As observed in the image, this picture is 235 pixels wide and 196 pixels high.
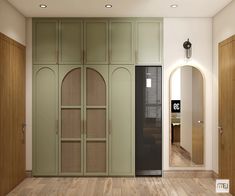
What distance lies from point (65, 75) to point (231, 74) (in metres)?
2.57

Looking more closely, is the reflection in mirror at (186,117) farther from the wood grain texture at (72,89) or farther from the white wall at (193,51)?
the wood grain texture at (72,89)

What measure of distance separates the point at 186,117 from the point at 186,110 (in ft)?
0.38

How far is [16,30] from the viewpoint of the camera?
181 inches

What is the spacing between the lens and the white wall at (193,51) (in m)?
5.06

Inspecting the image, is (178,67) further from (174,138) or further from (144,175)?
(144,175)

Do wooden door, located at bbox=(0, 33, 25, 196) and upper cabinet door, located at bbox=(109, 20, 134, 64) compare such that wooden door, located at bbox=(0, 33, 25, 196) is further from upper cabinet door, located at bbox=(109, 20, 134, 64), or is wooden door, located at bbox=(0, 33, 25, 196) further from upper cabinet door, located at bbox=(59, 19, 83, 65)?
upper cabinet door, located at bbox=(109, 20, 134, 64)

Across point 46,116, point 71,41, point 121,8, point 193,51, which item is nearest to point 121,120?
point 46,116

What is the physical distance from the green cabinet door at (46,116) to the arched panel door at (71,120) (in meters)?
0.11

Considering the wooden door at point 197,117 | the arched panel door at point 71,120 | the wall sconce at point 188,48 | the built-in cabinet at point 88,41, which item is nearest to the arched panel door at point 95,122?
the arched panel door at point 71,120

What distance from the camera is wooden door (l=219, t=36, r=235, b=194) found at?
4.13 meters

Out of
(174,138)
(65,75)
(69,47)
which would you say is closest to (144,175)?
(174,138)

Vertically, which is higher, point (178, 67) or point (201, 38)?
point (201, 38)

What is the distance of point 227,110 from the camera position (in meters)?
4.34

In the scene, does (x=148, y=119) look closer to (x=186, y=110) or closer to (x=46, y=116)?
(x=186, y=110)
